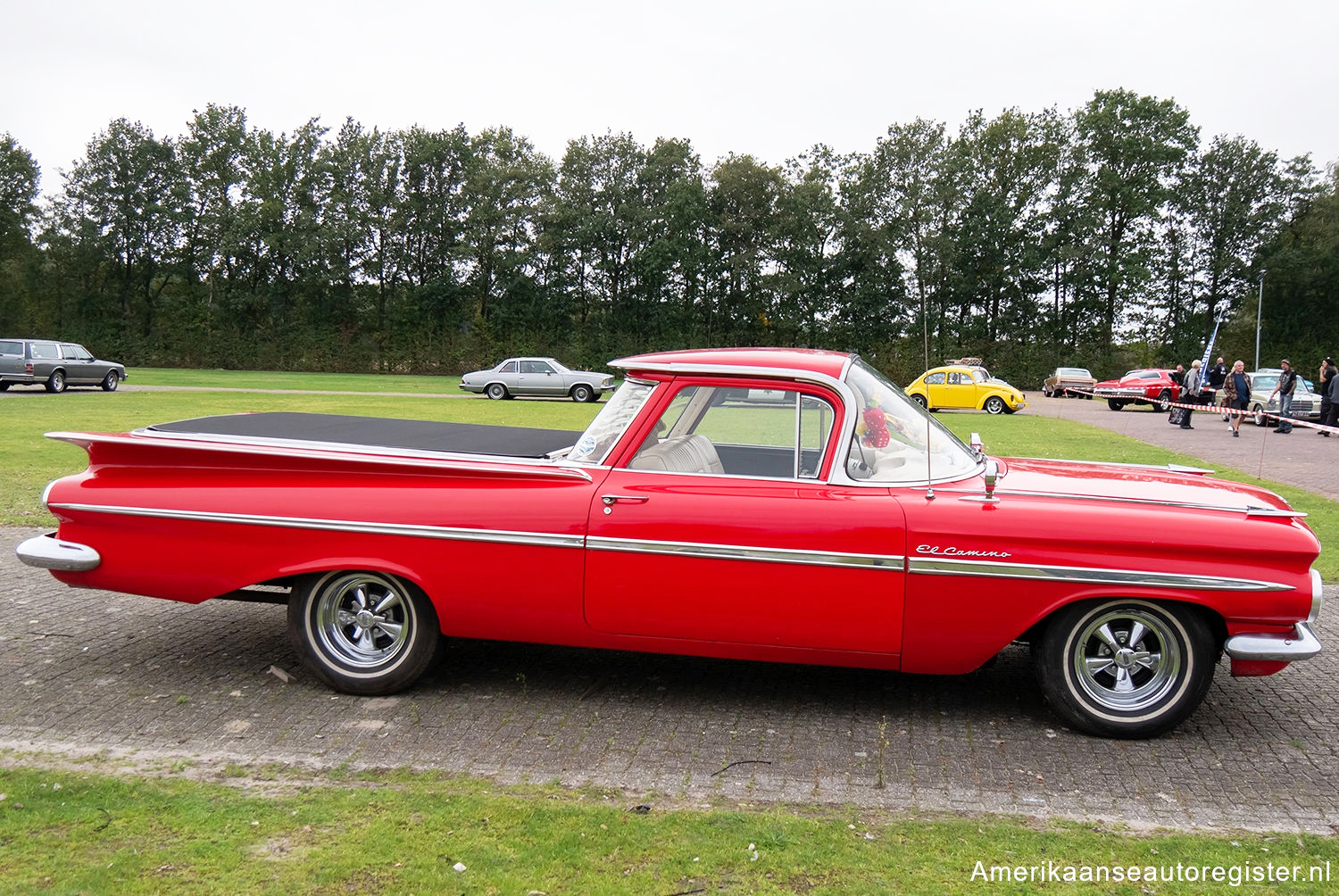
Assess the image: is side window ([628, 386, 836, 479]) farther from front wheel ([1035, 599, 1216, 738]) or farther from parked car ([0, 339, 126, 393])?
parked car ([0, 339, 126, 393])

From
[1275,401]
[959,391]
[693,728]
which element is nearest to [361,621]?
[693,728]

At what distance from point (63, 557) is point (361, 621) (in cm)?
143

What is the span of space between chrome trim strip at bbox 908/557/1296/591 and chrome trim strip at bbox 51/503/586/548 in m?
1.51

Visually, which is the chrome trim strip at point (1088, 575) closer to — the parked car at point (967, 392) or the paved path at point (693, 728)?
the paved path at point (693, 728)

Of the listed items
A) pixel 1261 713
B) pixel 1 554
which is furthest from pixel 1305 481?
pixel 1 554

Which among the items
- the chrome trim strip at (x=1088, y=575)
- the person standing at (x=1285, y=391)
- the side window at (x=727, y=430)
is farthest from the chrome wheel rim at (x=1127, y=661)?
the person standing at (x=1285, y=391)

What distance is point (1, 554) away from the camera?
722cm

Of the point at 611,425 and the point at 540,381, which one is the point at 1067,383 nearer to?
the point at 540,381

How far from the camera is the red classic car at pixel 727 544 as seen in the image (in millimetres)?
3969

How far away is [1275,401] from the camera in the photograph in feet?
78.3

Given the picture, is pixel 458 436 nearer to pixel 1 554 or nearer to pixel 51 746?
pixel 51 746

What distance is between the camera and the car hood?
426 centimetres

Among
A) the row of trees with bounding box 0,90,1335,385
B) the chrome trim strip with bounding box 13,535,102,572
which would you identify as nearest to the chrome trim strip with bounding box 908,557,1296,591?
the chrome trim strip with bounding box 13,535,102,572

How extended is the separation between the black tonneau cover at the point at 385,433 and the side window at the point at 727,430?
0.65m
